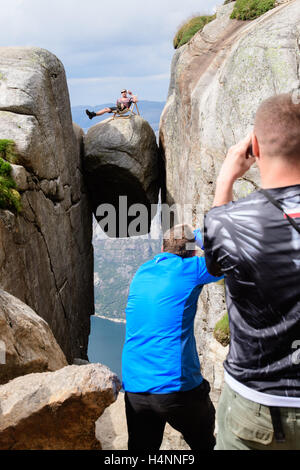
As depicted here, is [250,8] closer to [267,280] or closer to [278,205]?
[278,205]

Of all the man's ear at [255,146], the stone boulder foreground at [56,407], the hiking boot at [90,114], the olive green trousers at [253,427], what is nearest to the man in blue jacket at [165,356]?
the stone boulder foreground at [56,407]

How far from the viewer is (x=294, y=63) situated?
10102 mm

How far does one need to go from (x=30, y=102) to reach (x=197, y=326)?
836 cm

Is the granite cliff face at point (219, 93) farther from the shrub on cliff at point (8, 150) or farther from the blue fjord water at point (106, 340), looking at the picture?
the blue fjord water at point (106, 340)

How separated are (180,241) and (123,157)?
1543cm

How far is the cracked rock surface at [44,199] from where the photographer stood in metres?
11.6

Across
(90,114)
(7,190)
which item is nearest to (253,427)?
(7,190)

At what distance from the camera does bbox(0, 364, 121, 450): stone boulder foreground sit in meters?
4.23

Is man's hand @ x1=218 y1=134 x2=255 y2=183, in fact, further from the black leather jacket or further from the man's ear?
the black leather jacket

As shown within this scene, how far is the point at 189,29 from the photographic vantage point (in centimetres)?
1764

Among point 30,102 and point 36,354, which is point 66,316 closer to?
point 30,102

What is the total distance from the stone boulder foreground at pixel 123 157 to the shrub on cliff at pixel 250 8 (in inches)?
249

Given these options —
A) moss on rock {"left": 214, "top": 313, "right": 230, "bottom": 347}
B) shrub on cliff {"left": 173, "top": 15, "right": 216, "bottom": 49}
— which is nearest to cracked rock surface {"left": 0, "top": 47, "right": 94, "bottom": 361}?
moss on rock {"left": 214, "top": 313, "right": 230, "bottom": 347}
